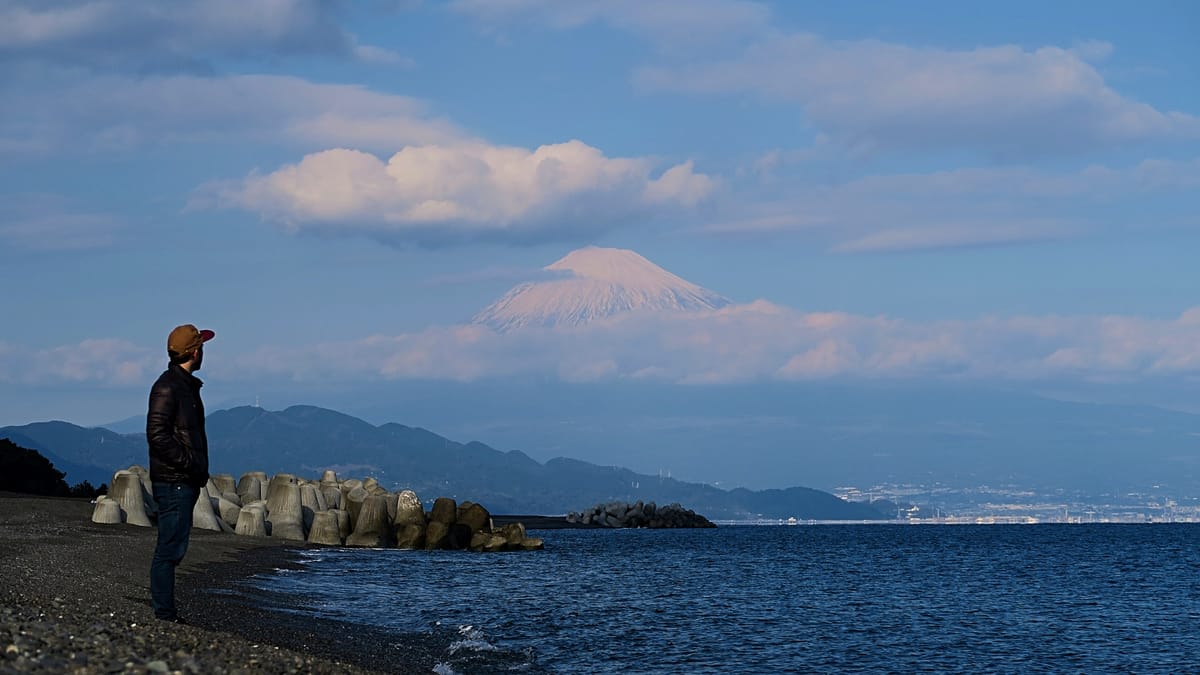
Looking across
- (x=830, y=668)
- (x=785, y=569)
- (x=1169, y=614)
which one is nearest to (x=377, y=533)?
(x=785, y=569)

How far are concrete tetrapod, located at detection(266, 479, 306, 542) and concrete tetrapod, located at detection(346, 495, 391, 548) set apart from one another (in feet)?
10.0

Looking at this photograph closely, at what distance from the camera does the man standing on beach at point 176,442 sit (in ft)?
47.6

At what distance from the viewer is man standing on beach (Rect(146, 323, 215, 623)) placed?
14.5 meters

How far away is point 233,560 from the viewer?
39688mm

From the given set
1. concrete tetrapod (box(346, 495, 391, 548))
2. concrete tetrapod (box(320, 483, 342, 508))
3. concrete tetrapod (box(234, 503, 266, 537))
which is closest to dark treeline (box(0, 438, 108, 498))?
concrete tetrapod (box(320, 483, 342, 508))

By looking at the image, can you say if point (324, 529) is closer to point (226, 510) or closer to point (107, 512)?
point (226, 510)

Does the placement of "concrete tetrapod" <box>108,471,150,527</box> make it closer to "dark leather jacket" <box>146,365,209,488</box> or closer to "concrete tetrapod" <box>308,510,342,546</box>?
"concrete tetrapod" <box>308,510,342,546</box>

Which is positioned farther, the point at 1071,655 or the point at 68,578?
the point at 1071,655

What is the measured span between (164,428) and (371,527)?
48.5 m

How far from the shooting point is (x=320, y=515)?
59.2 meters

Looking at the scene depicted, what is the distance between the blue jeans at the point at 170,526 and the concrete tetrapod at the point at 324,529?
147 feet

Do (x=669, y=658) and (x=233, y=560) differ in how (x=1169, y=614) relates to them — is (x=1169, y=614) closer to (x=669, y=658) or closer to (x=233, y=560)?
(x=669, y=658)

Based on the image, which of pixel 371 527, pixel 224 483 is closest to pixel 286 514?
pixel 371 527

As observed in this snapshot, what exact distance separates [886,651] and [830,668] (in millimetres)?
3926
